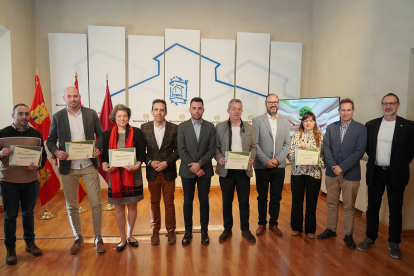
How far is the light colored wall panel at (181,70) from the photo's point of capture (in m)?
5.47

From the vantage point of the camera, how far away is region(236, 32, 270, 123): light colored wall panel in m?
5.65

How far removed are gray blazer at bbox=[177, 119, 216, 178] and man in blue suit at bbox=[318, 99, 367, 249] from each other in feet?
4.72

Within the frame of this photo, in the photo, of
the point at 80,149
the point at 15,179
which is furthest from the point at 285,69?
the point at 15,179

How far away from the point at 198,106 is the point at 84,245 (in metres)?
2.13

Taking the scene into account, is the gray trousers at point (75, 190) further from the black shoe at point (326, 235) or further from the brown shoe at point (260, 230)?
the black shoe at point (326, 235)

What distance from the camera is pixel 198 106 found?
2.98m

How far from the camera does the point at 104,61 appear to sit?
531cm

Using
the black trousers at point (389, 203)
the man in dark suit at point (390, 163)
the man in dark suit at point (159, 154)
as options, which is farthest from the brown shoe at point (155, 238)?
the black trousers at point (389, 203)

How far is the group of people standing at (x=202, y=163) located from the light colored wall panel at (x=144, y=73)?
242 cm

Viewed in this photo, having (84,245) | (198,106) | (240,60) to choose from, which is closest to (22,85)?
(84,245)

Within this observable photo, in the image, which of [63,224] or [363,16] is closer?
[63,224]

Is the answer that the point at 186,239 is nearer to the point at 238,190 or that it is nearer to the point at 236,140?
the point at 238,190

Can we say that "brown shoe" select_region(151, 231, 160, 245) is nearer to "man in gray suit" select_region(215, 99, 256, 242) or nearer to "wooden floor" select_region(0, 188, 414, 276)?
"wooden floor" select_region(0, 188, 414, 276)

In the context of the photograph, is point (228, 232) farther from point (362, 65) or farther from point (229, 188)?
point (362, 65)
